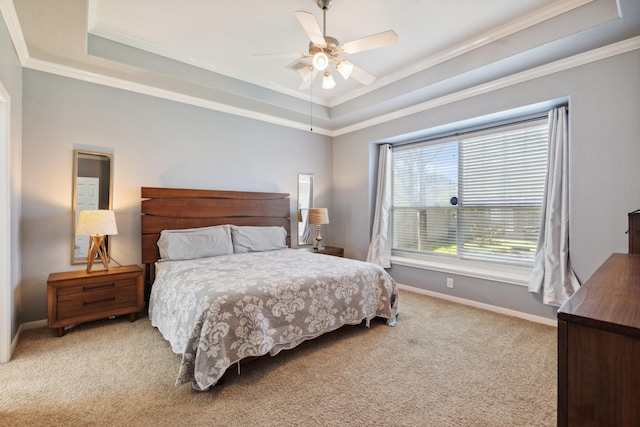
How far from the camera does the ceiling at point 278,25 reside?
2439mm

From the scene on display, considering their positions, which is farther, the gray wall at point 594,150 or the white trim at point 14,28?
the gray wall at point 594,150

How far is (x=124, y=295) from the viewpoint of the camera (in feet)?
9.66

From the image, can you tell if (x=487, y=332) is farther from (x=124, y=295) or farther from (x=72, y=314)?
(x=72, y=314)

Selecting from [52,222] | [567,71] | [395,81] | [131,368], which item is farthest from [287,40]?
[131,368]

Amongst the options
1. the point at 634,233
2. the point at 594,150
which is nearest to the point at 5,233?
the point at 634,233

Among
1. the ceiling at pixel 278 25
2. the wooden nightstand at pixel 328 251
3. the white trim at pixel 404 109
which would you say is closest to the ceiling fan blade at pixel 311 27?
the ceiling at pixel 278 25

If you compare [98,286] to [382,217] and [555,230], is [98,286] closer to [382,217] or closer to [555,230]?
[382,217]

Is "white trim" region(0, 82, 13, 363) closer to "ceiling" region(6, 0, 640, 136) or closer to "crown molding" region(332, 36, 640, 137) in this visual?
"ceiling" region(6, 0, 640, 136)

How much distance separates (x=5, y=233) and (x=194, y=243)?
1504mm

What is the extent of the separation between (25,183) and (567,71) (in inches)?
208

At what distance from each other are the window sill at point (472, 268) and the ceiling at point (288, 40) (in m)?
2.10

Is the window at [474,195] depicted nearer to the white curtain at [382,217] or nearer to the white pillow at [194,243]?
the white curtain at [382,217]

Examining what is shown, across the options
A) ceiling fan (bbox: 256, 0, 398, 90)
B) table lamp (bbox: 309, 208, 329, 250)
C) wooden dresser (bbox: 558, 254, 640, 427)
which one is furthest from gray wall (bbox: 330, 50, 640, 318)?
A: wooden dresser (bbox: 558, 254, 640, 427)

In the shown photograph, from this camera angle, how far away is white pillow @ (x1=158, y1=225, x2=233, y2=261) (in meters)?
3.24
